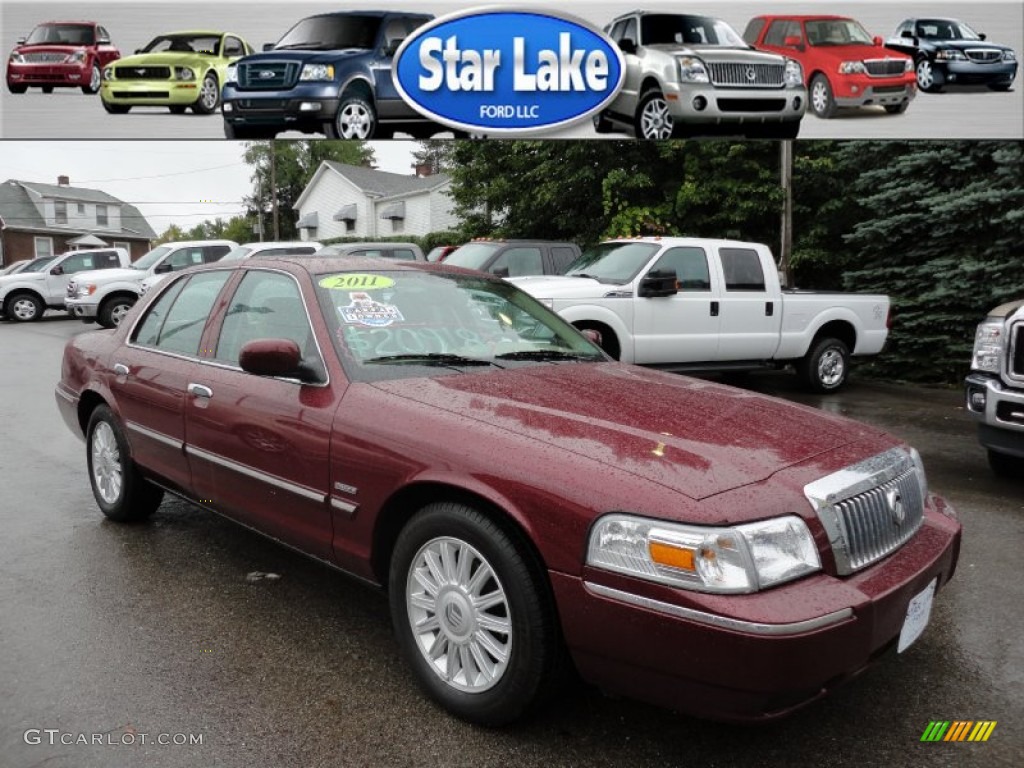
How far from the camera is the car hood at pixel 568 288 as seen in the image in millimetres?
9367

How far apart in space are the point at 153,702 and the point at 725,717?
6.65 feet

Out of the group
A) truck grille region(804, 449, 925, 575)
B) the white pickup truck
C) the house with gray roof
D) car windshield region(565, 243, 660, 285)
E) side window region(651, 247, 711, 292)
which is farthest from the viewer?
the house with gray roof

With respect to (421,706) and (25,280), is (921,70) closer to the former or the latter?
(421,706)

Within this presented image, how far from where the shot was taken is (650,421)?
3.14 m

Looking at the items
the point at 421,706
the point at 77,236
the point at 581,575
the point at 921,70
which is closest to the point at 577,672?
the point at 581,575

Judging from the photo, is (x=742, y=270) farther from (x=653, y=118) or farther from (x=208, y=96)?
(x=208, y=96)

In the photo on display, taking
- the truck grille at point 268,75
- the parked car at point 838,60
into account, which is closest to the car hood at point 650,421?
the truck grille at point 268,75

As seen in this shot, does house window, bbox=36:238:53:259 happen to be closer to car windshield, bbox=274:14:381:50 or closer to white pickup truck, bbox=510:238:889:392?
car windshield, bbox=274:14:381:50

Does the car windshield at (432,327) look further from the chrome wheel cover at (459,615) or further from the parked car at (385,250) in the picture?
the parked car at (385,250)

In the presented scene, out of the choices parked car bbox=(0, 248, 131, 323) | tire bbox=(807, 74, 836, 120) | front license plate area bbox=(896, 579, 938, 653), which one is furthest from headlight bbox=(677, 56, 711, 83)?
parked car bbox=(0, 248, 131, 323)

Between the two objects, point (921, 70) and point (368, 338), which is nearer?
point (368, 338)

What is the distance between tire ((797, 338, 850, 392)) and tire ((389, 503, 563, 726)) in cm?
891

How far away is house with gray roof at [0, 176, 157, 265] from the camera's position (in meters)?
55.4

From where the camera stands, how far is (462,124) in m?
12.1
